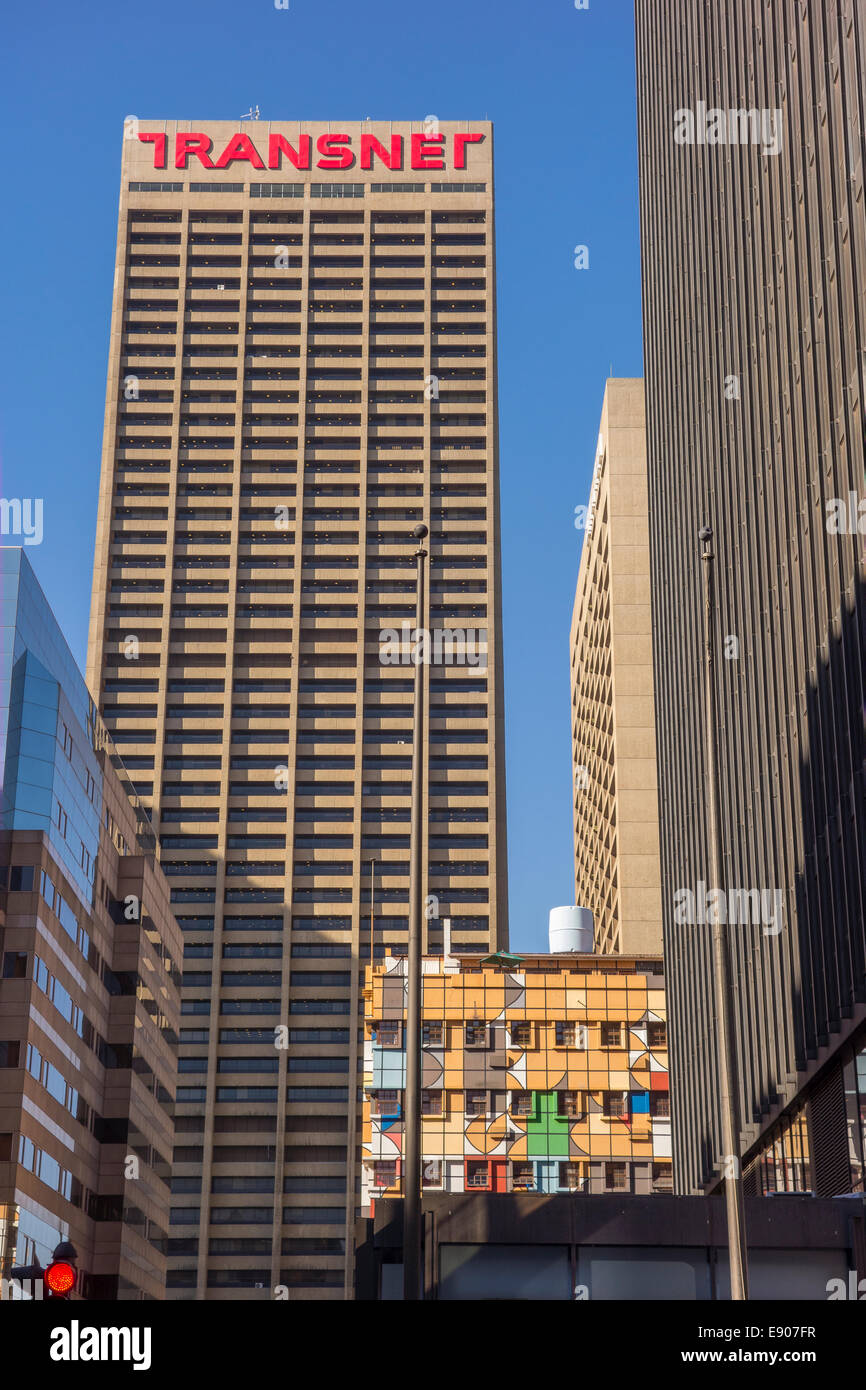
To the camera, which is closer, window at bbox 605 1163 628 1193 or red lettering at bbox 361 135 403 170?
window at bbox 605 1163 628 1193

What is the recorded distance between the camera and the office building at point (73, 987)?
7544 centimetres

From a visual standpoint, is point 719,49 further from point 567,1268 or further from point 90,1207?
point 90,1207

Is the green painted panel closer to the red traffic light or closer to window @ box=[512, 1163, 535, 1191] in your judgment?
window @ box=[512, 1163, 535, 1191]

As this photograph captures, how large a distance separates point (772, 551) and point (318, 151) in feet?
405

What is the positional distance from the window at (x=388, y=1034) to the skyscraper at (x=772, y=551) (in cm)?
3152

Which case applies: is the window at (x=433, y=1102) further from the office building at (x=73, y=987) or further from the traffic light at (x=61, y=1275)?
the traffic light at (x=61, y=1275)

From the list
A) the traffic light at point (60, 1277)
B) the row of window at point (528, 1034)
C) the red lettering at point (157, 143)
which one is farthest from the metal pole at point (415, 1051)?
the red lettering at point (157, 143)

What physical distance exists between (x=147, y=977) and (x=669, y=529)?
1820 inches

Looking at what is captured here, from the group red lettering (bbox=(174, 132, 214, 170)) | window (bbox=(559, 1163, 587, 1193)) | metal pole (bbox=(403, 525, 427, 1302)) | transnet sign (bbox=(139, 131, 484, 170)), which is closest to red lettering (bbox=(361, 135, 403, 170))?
transnet sign (bbox=(139, 131, 484, 170))

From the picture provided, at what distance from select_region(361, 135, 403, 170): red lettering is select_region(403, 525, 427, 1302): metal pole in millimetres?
139639

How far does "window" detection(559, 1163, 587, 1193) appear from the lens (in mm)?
95125
